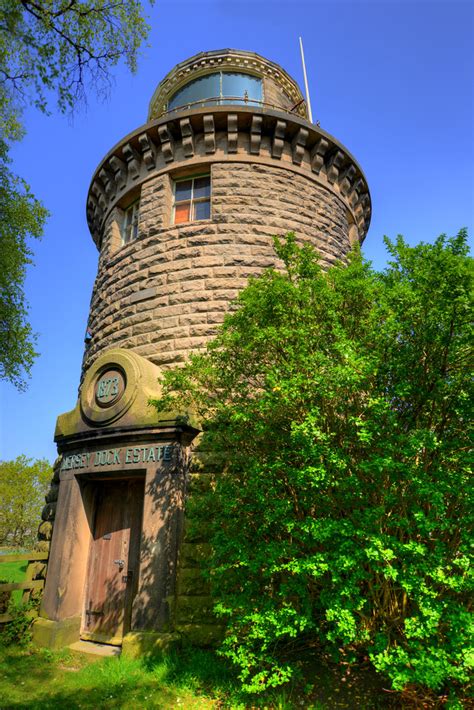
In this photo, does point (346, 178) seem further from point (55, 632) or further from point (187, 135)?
point (55, 632)

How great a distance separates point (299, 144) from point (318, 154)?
1.68 feet

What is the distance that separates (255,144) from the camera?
9039 millimetres

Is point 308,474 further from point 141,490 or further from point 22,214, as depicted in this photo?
point 22,214

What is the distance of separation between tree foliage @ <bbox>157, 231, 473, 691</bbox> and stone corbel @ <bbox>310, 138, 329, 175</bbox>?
17.8ft

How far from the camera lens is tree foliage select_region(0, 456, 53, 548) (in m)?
32.1

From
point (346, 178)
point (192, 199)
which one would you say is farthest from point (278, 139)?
point (192, 199)

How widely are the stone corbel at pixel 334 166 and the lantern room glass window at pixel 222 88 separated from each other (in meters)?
3.85

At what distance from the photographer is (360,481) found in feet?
13.1

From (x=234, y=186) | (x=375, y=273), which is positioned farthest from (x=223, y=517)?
(x=234, y=186)

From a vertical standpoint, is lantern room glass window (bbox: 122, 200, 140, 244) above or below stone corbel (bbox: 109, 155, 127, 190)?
below

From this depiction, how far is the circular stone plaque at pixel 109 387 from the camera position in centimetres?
692

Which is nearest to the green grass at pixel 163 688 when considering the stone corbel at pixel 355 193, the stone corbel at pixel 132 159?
the stone corbel at pixel 132 159

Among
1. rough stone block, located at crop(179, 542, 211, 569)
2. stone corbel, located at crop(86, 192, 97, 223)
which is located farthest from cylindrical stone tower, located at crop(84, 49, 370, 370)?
rough stone block, located at crop(179, 542, 211, 569)

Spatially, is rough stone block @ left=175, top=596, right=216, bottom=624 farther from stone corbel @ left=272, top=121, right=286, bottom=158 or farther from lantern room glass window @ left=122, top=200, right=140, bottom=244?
stone corbel @ left=272, top=121, right=286, bottom=158
